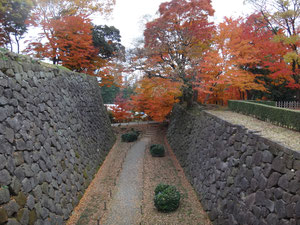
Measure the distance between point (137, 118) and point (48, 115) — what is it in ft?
74.8

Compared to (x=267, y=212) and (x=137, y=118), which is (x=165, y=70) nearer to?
(x=267, y=212)

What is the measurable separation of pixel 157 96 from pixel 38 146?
8.08 meters

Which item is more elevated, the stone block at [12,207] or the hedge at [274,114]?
the hedge at [274,114]

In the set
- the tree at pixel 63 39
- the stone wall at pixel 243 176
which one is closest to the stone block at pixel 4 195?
the stone wall at pixel 243 176

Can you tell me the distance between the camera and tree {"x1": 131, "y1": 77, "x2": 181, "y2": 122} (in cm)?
1321

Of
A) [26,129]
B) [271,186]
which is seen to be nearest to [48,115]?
[26,129]

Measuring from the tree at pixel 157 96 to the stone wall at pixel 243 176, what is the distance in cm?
300

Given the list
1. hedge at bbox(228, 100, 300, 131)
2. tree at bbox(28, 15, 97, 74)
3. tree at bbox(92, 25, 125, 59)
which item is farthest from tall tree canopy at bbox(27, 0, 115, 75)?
hedge at bbox(228, 100, 300, 131)

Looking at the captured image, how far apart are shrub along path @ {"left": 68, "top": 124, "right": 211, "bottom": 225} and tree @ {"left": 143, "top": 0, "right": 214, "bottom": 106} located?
5.18 m

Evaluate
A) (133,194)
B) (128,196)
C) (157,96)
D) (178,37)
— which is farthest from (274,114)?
(178,37)

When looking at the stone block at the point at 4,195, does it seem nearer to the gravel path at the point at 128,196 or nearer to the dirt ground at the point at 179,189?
the gravel path at the point at 128,196

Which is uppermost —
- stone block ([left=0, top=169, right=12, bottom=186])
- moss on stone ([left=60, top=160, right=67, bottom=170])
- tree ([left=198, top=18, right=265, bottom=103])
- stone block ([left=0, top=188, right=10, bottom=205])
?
tree ([left=198, top=18, right=265, bottom=103])

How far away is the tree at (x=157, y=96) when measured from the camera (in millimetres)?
13211

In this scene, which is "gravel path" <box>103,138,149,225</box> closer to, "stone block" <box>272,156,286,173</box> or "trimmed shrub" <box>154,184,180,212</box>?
"trimmed shrub" <box>154,184,180,212</box>
